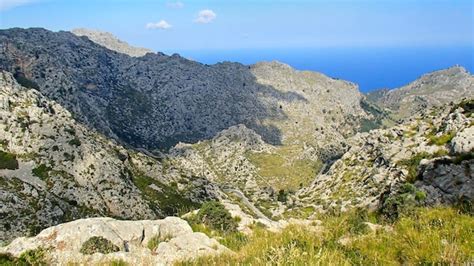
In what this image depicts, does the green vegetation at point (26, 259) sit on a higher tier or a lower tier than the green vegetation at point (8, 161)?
higher

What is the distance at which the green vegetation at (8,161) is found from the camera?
401ft

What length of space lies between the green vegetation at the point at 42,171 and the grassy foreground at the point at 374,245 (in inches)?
4969

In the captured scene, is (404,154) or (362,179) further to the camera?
(362,179)

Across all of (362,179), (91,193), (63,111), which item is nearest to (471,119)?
(362,179)

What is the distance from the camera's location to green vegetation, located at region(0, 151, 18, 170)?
122 meters

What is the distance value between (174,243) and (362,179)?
98.7 m

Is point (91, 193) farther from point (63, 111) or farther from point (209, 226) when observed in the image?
point (209, 226)

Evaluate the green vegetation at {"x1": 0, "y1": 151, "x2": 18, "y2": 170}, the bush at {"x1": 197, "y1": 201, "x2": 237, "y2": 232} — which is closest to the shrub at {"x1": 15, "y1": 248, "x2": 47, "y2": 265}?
the bush at {"x1": 197, "y1": 201, "x2": 237, "y2": 232}

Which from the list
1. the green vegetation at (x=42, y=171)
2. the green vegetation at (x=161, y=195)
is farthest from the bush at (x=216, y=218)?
the green vegetation at (x=42, y=171)

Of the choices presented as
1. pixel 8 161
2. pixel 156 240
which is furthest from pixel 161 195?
pixel 156 240

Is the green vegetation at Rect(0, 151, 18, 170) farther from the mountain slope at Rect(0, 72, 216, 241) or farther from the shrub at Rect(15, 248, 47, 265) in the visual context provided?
the shrub at Rect(15, 248, 47, 265)

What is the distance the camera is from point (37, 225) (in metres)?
98.2

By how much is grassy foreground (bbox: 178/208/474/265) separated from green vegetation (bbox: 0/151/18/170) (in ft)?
420

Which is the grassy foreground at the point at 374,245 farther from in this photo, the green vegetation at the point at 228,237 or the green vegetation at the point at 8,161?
the green vegetation at the point at 8,161
